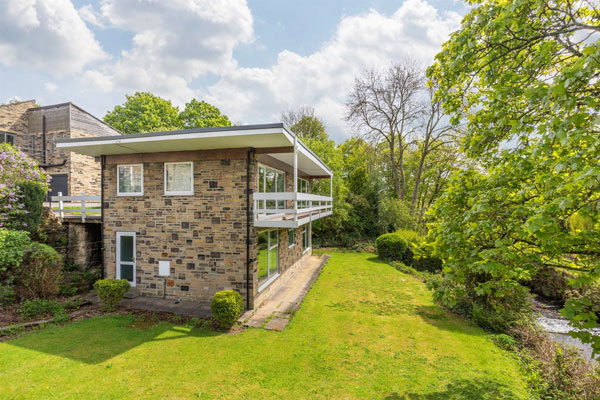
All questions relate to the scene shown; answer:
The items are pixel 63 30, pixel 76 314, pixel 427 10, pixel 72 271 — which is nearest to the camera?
pixel 427 10

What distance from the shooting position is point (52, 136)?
17609 mm

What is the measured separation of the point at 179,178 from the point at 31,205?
606cm

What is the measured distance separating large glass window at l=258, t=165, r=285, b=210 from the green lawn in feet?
14.0

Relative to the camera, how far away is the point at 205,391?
4.71m

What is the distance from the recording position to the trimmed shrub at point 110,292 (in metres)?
7.77

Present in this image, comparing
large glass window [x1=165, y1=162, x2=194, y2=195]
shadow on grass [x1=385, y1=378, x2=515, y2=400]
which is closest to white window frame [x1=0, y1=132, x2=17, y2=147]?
large glass window [x1=165, y1=162, x2=194, y2=195]

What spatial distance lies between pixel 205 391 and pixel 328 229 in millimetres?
17757

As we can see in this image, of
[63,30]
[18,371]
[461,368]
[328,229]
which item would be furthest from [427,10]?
[328,229]

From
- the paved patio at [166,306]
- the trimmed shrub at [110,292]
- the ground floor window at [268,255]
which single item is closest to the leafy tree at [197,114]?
the ground floor window at [268,255]

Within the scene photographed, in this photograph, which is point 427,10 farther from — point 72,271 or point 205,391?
point 72,271

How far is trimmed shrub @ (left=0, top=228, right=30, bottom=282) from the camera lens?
789 cm

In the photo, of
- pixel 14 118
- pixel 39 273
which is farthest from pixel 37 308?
pixel 14 118

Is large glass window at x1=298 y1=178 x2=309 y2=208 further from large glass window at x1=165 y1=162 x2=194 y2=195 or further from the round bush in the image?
large glass window at x1=165 y1=162 x2=194 y2=195

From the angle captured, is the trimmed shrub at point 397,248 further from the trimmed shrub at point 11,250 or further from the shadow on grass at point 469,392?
the trimmed shrub at point 11,250
